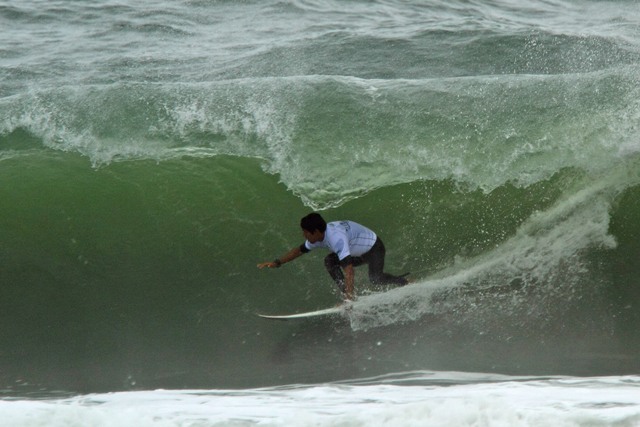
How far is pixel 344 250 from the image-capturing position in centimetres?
614

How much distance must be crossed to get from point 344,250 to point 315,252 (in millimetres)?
1182

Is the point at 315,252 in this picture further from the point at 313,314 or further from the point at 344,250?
the point at 344,250

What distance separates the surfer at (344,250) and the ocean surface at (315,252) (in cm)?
21

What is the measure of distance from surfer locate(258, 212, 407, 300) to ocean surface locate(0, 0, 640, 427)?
0.68 ft

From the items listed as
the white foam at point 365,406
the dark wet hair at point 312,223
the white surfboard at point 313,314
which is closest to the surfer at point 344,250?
the dark wet hair at point 312,223

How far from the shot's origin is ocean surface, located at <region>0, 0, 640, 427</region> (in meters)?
5.18

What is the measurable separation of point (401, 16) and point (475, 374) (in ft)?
28.9

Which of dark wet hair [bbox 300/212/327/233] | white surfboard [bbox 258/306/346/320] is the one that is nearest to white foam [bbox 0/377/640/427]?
white surfboard [bbox 258/306/346/320]

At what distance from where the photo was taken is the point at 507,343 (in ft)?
19.9

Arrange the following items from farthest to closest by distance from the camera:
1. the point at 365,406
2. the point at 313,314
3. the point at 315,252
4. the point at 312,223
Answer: the point at 315,252
the point at 313,314
the point at 312,223
the point at 365,406

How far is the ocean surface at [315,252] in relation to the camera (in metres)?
5.18

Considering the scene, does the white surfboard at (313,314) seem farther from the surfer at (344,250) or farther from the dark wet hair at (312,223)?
the dark wet hair at (312,223)

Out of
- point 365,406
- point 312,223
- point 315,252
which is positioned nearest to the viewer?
point 365,406

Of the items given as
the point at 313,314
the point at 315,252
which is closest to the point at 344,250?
the point at 313,314
